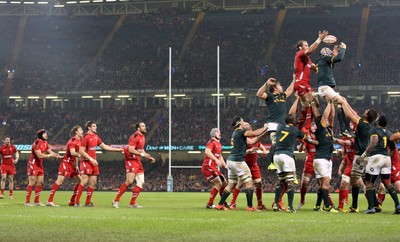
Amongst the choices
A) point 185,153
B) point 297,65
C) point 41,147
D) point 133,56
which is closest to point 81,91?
point 133,56

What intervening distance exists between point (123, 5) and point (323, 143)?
59911 mm

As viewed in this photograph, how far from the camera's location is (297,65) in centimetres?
1805

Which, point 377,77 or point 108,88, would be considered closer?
point 377,77

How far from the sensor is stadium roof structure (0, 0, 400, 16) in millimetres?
71688

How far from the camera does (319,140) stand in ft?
57.5

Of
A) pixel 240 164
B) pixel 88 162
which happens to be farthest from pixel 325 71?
pixel 88 162

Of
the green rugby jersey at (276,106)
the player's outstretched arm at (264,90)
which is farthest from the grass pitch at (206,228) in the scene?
the player's outstretched arm at (264,90)

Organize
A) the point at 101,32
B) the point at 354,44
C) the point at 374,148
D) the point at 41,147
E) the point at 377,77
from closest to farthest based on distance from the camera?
the point at 374,148 → the point at 41,147 → the point at 377,77 → the point at 354,44 → the point at 101,32

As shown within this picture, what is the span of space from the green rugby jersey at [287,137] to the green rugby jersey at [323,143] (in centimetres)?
77

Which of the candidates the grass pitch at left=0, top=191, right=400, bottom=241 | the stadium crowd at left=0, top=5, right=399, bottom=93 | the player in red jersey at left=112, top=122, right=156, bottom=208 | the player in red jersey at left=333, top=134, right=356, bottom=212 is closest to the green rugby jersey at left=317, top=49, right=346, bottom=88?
the player in red jersey at left=333, top=134, right=356, bottom=212

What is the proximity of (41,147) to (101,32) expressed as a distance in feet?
169

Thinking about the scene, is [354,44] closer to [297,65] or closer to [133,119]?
[133,119]

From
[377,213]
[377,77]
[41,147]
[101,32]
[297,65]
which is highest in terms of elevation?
[101,32]

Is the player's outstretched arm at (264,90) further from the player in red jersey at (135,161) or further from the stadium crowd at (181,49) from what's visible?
the stadium crowd at (181,49)
